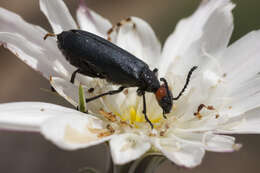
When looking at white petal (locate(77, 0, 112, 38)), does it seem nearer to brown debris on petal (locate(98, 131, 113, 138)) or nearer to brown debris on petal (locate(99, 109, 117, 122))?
brown debris on petal (locate(99, 109, 117, 122))

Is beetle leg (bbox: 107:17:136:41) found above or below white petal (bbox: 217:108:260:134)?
above

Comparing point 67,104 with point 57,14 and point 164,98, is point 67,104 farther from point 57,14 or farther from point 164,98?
point 164,98

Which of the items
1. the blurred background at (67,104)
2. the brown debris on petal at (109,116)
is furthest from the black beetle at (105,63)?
the blurred background at (67,104)

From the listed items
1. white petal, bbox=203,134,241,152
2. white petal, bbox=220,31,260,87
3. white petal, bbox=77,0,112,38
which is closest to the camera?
white petal, bbox=203,134,241,152

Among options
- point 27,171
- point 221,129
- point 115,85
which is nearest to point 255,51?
point 221,129

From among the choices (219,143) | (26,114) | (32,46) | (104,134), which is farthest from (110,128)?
(32,46)

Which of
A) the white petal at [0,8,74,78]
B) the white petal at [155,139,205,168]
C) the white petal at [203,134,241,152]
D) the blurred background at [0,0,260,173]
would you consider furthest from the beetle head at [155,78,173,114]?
the blurred background at [0,0,260,173]
